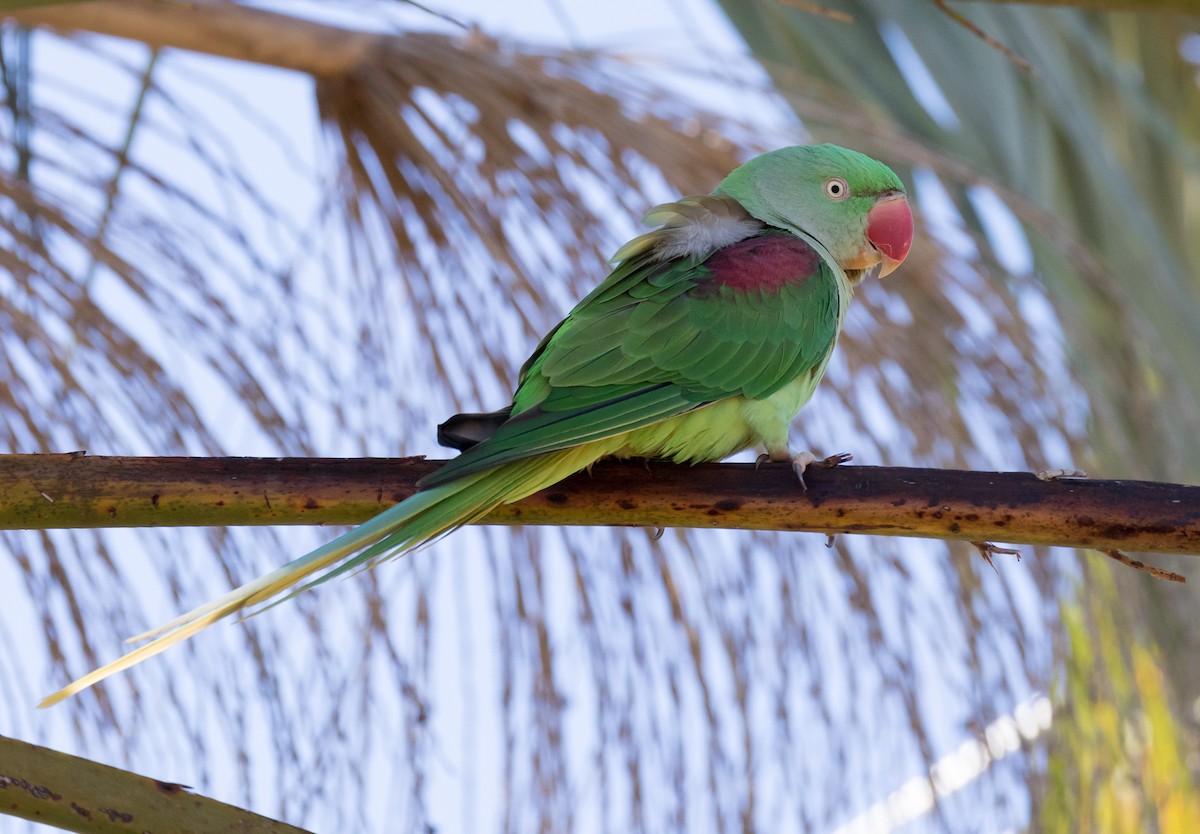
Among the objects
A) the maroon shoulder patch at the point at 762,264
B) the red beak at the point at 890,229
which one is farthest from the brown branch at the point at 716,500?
the red beak at the point at 890,229

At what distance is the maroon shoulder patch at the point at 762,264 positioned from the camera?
1796 millimetres

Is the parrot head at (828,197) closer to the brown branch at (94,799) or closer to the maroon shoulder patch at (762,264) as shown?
the maroon shoulder patch at (762,264)

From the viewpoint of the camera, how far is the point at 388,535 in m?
1.31

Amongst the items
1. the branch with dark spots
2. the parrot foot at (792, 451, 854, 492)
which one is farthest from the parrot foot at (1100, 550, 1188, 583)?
the parrot foot at (792, 451, 854, 492)

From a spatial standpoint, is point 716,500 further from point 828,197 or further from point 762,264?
point 828,197

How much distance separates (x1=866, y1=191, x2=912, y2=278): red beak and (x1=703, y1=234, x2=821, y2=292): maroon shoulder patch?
16cm

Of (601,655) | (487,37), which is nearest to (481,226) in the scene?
(487,37)

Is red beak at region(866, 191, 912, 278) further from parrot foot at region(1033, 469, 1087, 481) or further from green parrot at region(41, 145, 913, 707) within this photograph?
parrot foot at region(1033, 469, 1087, 481)

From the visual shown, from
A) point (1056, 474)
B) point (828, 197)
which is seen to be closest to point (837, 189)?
point (828, 197)

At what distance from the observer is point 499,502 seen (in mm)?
1407

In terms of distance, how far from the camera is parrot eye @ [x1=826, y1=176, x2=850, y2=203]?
6.56 feet

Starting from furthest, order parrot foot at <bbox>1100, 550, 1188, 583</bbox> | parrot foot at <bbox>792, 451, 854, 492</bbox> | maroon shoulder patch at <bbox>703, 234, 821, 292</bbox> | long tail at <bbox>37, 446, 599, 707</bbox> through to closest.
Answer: maroon shoulder patch at <bbox>703, 234, 821, 292</bbox> → parrot foot at <bbox>792, 451, 854, 492</bbox> → parrot foot at <bbox>1100, 550, 1188, 583</bbox> → long tail at <bbox>37, 446, 599, 707</bbox>

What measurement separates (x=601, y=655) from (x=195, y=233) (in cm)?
91

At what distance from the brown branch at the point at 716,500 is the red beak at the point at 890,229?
0.72 meters
